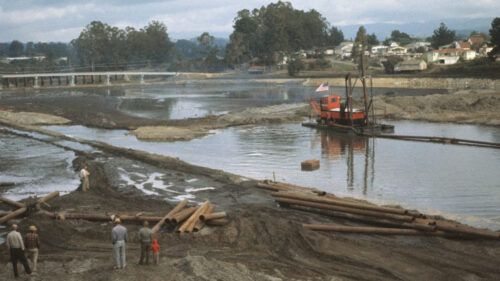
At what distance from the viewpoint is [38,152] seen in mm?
38562

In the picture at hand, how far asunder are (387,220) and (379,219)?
0.31m

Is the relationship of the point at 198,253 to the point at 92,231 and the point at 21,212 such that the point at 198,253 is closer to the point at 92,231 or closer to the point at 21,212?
the point at 92,231

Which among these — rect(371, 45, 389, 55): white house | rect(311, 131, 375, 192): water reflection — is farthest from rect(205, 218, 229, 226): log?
rect(371, 45, 389, 55): white house

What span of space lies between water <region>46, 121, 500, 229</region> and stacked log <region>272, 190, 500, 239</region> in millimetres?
2775

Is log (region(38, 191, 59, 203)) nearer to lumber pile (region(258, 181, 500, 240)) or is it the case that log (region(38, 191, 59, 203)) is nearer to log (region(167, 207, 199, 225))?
log (region(167, 207, 199, 225))

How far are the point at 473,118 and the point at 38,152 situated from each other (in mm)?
40708

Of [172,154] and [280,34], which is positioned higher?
[280,34]

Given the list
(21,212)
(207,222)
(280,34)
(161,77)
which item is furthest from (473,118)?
(161,77)

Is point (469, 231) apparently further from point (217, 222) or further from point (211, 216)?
point (211, 216)

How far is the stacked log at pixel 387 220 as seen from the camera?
57.6 feet

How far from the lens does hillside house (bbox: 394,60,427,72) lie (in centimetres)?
11125

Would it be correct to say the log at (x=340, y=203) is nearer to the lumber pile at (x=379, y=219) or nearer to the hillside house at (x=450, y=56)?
the lumber pile at (x=379, y=219)

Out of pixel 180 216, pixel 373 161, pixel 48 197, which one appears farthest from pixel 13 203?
pixel 373 161

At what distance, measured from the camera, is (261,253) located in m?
16.2
